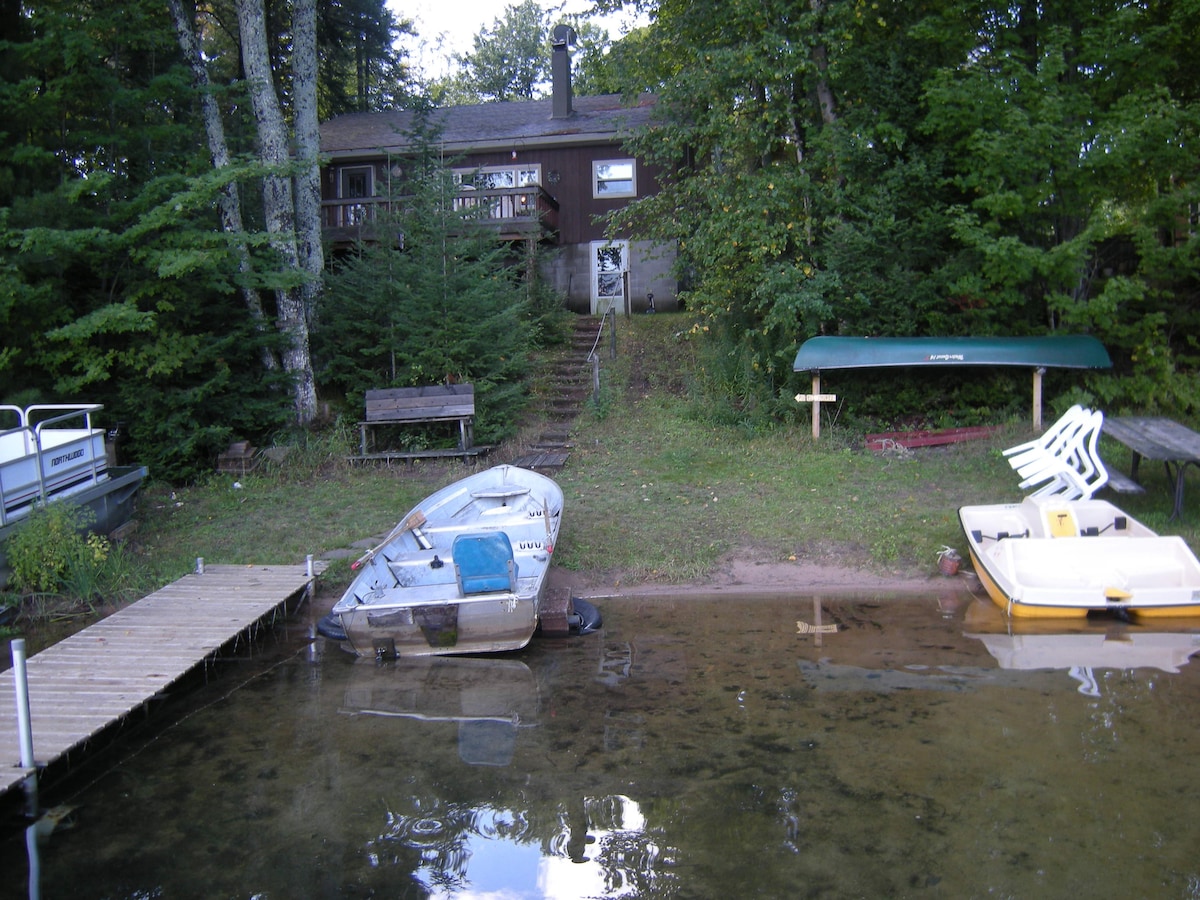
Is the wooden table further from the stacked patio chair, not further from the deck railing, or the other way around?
the deck railing

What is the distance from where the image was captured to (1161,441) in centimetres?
958

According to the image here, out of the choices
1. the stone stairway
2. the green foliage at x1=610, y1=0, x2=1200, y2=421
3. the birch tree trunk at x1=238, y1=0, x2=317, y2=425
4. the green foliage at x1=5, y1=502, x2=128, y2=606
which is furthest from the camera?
the birch tree trunk at x1=238, y1=0, x2=317, y2=425

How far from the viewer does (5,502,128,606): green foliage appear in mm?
9250

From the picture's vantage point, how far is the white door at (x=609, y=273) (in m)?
23.9

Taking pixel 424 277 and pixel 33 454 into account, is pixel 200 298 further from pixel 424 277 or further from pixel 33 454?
pixel 33 454

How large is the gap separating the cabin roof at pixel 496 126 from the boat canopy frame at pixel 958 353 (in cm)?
966

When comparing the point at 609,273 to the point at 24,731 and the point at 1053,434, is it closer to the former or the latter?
the point at 1053,434

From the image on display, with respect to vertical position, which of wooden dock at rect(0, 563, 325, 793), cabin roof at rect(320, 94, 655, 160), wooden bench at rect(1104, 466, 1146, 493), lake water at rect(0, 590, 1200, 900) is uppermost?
cabin roof at rect(320, 94, 655, 160)

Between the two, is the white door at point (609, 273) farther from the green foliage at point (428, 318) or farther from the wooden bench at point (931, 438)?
the wooden bench at point (931, 438)

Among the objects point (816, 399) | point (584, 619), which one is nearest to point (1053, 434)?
point (816, 399)

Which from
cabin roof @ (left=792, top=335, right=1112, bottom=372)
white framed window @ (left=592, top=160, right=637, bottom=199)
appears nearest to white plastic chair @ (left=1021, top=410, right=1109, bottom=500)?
cabin roof @ (left=792, top=335, right=1112, bottom=372)

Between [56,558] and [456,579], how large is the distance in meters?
4.15

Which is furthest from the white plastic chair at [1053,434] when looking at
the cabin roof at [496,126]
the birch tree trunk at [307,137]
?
the cabin roof at [496,126]

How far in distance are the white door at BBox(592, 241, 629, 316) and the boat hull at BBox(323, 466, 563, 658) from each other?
14217mm
